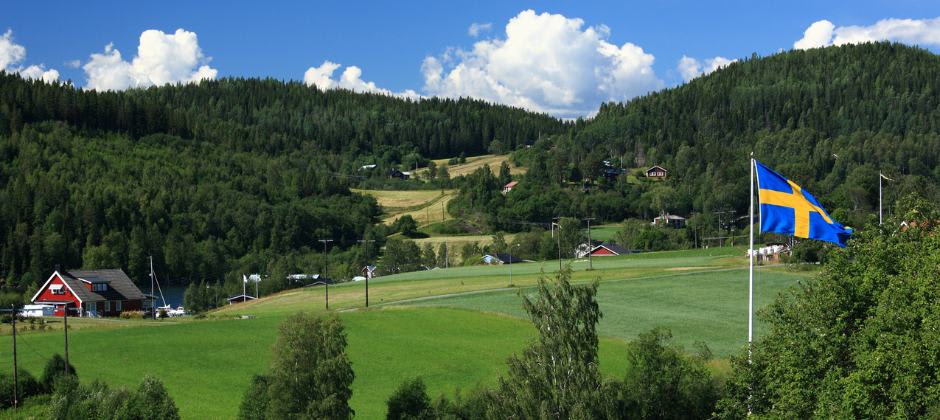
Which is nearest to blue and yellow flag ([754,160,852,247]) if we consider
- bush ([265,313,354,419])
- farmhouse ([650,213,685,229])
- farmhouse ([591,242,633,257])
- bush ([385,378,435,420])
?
bush ([385,378,435,420])

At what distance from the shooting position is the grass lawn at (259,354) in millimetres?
46688

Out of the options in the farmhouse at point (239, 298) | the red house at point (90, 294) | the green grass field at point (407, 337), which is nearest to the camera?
the green grass field at point (407, 337)

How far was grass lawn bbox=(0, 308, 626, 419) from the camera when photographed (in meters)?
46.7

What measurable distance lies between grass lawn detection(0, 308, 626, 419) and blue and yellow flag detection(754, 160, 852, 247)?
19747mm

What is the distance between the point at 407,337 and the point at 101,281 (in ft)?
179

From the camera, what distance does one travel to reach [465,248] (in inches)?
6038

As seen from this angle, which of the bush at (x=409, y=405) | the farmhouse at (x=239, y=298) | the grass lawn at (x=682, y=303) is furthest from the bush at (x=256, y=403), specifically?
the farmhouse at (x=239, y=298)

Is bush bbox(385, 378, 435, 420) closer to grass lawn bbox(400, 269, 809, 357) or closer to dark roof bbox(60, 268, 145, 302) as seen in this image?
grass lawn bbox(400, 269, 809, 357)

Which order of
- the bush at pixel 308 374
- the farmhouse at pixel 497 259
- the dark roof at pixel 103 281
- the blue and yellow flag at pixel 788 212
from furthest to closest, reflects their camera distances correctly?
the farmhouse at pixel 497 259, the dark roof at pixel 103 281, the bush at pixel 308 374, the blue and yellow flag at pixel 788 212

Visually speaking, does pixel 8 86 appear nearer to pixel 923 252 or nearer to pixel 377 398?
pixel 377 398

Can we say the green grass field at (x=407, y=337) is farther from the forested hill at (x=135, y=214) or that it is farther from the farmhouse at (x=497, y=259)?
Result: the forested hill at (x=135, y=214)

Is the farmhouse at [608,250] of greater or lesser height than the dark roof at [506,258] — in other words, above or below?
above

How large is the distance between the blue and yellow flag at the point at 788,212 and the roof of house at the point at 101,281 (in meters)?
84.6

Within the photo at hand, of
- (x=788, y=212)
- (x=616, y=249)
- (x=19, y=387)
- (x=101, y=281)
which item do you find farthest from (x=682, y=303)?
(x=616, y=249)
